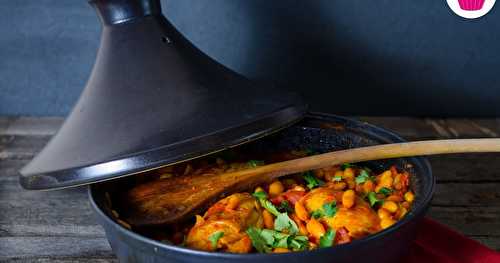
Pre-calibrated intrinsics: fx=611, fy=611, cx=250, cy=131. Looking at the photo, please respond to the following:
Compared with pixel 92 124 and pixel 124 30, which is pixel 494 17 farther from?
pixel 92 124

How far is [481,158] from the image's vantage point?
175 centimetres

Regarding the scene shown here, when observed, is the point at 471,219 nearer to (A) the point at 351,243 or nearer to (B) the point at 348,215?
(B) the point at 348,215

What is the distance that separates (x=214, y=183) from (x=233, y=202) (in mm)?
79

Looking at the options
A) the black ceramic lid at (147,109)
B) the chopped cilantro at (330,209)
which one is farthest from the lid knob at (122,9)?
the chopped cilantro at (330,209)

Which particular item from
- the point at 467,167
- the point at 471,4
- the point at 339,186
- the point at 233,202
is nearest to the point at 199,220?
the point at 233,202

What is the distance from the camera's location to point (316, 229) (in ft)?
3.32

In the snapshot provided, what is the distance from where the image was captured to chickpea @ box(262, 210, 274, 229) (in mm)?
1076

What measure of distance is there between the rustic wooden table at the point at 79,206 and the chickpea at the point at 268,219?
1.34 ft

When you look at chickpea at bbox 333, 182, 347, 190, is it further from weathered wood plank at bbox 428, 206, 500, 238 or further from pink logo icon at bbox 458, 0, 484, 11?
pink logo icon at bbox 458, 0, 484, 11

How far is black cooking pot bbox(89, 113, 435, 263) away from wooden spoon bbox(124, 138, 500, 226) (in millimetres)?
49

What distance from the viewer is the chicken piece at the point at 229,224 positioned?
989 mm

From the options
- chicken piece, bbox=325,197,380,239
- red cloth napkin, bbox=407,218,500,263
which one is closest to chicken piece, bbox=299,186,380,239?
chicken piece, bbox=325,197,380,239

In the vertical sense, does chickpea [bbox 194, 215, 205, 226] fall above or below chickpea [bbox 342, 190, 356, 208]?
below

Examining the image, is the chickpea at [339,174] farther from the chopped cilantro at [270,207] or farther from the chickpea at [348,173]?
the chopped cilantro at [270,207]
